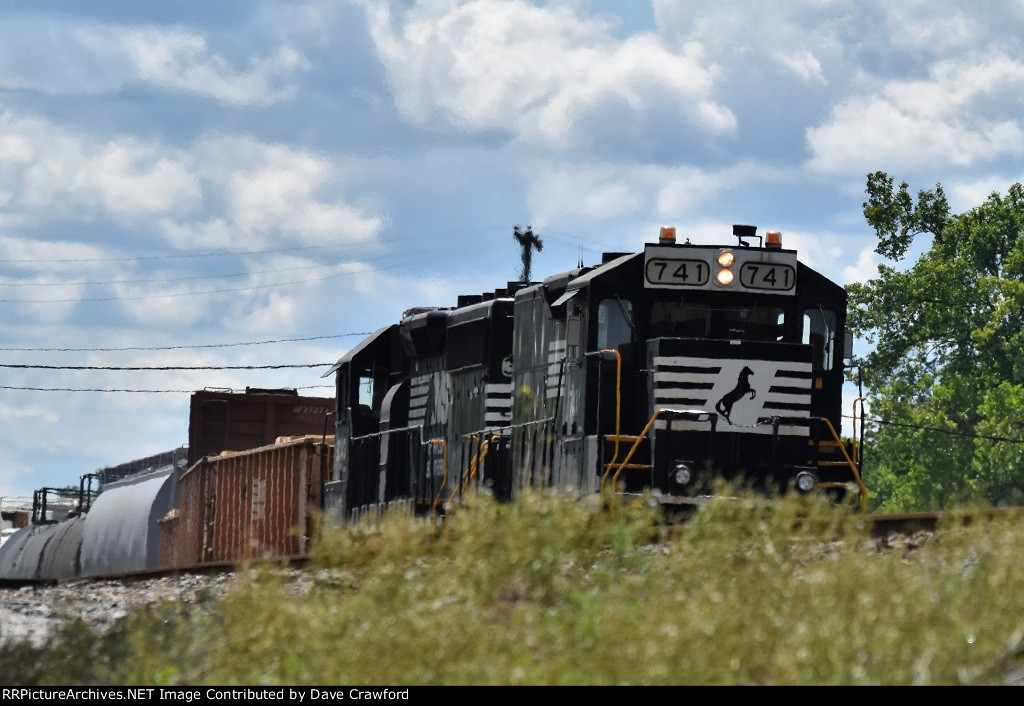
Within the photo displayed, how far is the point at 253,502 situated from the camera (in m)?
21.7

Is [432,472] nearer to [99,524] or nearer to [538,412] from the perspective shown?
[538,412]

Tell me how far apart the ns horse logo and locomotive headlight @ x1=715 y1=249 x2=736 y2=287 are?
88 cm

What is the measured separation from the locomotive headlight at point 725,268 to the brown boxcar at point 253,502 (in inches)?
247

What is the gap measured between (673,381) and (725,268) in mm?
1287

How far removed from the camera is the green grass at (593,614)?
584cm

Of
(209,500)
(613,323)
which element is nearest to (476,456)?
(613,323)

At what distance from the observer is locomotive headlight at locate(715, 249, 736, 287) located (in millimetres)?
13906

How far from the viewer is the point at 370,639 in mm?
6645

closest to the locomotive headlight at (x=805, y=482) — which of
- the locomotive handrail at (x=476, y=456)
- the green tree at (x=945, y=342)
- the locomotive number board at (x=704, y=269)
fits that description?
the locomotive number board at (x=704, y=269)

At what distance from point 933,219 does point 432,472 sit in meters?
33.0

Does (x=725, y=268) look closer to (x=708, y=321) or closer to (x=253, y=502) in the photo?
(x=708, y=321)

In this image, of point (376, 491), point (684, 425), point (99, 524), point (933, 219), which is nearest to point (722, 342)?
point (684, 425)

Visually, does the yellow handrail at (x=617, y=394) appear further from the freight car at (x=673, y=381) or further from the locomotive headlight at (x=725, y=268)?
the locomotive headlight at (x=725, y=268)

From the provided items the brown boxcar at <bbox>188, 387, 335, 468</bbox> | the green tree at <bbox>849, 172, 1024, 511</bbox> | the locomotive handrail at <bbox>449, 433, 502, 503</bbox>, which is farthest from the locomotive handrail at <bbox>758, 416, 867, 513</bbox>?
the green tree at <bbox>849, 172, 1024, 511</bbox>
